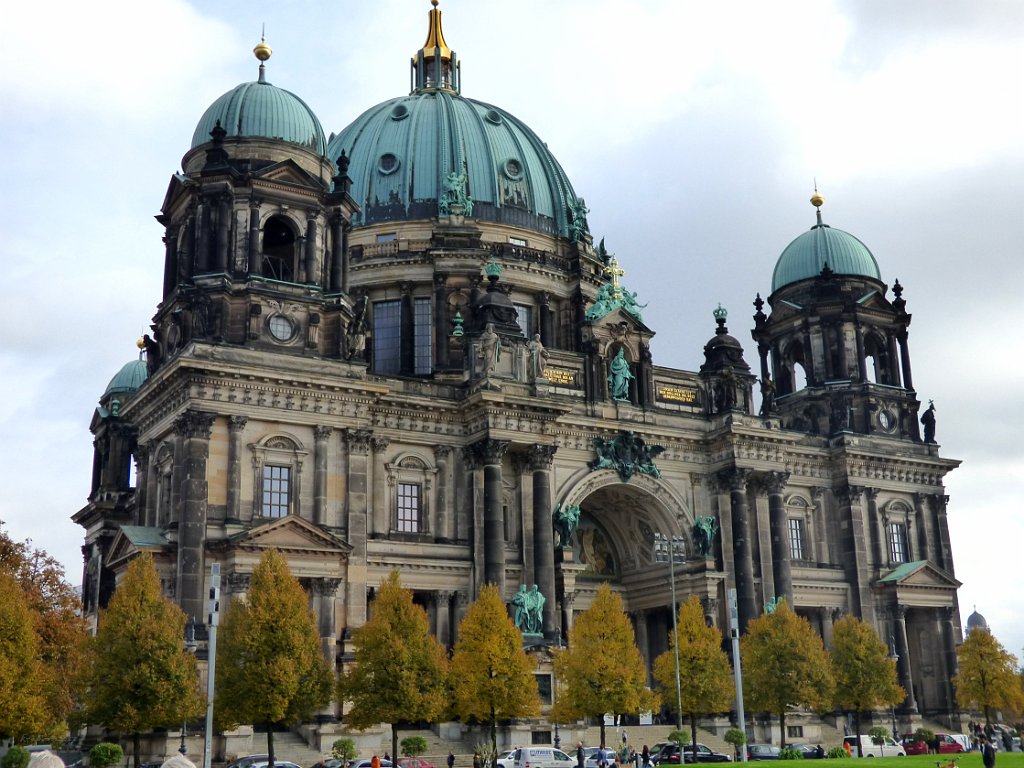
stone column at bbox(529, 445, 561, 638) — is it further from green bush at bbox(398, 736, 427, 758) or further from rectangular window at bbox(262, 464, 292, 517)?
rectangular window at bbox(262, 464, 292, 517)

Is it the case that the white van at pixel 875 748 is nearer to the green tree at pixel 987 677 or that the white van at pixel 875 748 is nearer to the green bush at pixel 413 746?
the green tree at pixel 987 677

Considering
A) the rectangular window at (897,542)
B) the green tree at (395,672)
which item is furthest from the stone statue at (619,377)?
the green tree at (395,672)

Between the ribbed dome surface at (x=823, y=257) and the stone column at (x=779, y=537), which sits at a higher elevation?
the ribbed dome surface at (x=823, y=257)

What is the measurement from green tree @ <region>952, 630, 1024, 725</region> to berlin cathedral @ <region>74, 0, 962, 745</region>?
3456 mm

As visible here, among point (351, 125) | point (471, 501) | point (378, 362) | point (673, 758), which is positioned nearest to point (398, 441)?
point (471, 501)

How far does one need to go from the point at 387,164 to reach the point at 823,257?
28.8 metres

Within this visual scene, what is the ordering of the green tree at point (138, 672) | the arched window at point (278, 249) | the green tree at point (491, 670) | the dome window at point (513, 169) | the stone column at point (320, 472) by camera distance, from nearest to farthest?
the green tree at point (138, 672) → the green tree at point (491, 670) → the stone column at point (320, 472) → the arched window at point (278, 249) → the dome window at point (513, 169)

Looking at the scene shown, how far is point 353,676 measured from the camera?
46.4 meters

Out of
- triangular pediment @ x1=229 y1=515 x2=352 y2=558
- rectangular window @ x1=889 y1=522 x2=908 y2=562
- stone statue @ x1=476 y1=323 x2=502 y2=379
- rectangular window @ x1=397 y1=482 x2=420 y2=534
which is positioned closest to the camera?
triangular pediment @ x1=229 y1=515 x2=352 y2=558

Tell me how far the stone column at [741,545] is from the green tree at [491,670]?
18.7 meters

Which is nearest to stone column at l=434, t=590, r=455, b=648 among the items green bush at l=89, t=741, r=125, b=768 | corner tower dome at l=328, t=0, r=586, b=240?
green bush at l=89, t=741, r=125, b=768

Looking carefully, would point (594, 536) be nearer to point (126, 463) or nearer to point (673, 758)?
point (673, 758)

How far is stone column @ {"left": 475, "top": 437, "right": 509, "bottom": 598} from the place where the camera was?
5731 centimetres

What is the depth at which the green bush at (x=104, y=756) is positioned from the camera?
4288 centimetres
